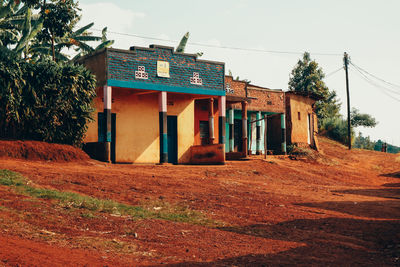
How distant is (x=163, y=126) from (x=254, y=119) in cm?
1146

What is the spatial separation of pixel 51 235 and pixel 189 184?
306 inches

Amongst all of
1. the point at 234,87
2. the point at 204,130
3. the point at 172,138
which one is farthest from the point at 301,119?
the point at 172,138

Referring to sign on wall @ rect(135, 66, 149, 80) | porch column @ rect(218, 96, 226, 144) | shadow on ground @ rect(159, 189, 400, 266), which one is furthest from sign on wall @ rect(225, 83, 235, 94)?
shadow on ground @ rect(159, 189, 400, 266)

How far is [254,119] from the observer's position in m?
31.9

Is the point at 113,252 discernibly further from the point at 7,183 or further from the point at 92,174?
the point at 92,174

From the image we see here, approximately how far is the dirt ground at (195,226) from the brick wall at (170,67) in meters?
5.00

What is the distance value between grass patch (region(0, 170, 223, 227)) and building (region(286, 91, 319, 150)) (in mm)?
23543

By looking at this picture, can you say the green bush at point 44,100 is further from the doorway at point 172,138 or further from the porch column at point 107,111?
the doorway at point 172,138

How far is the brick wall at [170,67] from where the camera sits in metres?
20.7

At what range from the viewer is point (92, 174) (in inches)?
563

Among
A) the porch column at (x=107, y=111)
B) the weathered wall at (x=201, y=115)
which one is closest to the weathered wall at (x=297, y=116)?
the weathered wall at (x=201, y=115)

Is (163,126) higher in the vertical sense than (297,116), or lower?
lower

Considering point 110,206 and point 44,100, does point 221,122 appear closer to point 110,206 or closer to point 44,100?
point 44,100

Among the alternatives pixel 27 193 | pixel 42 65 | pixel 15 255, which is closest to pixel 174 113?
pixel 42 65
